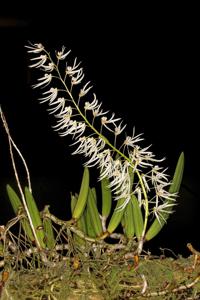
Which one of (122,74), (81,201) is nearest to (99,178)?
(81,201)

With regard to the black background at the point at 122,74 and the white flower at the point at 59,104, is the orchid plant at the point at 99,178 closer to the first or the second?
the white flower at the point at 59,104

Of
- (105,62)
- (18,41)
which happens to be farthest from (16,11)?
(105,62)

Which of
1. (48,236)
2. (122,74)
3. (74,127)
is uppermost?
(122,74)

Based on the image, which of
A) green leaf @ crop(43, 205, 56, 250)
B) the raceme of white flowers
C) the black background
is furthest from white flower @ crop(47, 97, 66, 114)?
the black background

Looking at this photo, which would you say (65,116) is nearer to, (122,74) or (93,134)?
(93,134)

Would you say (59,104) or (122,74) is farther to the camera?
(122,74)

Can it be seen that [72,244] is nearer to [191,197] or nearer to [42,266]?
[42,266]

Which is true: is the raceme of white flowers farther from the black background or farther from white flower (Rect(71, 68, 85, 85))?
the black background

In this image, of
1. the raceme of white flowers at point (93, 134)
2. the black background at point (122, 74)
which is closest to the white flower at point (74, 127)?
the raceme of white flowers at point (93, 134)
